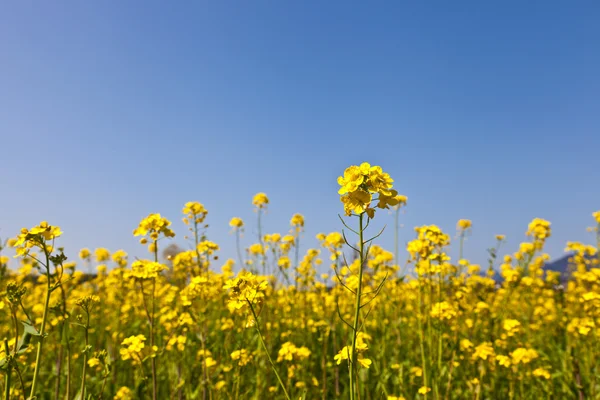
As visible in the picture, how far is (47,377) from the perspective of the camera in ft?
13.3

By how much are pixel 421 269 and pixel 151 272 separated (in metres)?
2.23

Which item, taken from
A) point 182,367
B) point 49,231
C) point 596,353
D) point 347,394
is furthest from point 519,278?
point 49,231

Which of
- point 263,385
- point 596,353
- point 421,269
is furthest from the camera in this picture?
point 596,353

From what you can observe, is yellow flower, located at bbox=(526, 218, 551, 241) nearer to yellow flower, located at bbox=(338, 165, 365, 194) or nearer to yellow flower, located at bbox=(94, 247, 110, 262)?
yellow flower, located at bbox=(338, 165, 365, 194)

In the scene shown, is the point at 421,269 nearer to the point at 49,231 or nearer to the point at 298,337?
the point at 298,337

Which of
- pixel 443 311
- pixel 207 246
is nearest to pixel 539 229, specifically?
pixel 443 311

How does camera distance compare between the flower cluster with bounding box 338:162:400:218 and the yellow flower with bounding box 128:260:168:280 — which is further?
the yellow flower with bounding box 128:260:168:280

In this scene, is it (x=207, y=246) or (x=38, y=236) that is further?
(x=207, y=246)

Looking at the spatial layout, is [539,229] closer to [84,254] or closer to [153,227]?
[153,227]

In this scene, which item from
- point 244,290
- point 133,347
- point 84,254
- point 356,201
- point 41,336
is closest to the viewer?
point 356,201

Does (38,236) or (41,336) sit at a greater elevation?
(38,236)

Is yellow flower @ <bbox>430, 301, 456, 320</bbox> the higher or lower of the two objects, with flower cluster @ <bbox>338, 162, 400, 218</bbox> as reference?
lower

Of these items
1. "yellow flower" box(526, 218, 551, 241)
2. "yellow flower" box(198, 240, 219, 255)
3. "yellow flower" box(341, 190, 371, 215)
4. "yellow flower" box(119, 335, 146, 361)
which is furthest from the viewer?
"yellow flower" box(526, 218, 551, 241)

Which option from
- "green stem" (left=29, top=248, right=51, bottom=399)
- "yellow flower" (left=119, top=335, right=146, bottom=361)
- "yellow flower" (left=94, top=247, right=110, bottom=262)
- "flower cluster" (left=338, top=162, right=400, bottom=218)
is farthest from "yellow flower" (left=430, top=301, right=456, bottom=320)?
"yellow flower" (left=94, top=247, right=110, bottom=262)
